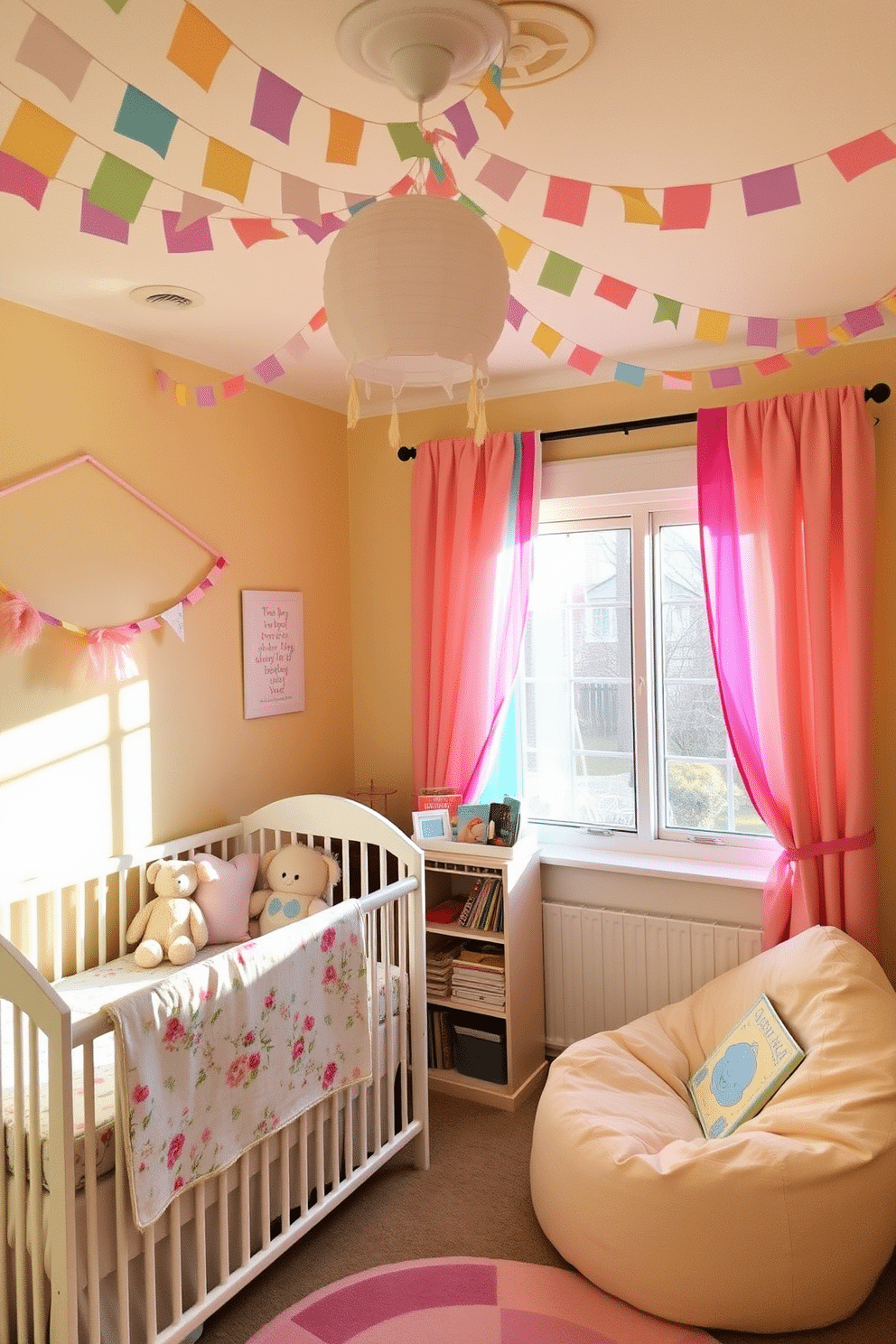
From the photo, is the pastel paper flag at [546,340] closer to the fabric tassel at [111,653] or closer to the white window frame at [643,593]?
the white window frame at [643,593]

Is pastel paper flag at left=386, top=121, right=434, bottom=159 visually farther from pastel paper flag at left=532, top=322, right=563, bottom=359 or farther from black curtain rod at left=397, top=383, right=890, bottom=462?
black curtain rod at left=397, top=383, right=890, bottom=462

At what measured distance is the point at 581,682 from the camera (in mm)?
3570

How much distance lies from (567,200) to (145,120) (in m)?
0.79

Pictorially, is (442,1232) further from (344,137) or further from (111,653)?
(344,137)

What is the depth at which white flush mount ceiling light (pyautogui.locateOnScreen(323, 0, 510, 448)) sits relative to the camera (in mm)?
1348

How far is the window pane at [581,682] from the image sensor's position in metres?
3.49

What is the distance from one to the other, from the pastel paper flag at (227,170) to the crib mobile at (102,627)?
114 centimetres

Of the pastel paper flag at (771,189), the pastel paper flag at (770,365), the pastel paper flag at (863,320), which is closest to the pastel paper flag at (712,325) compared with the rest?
the pastel paper flag at (770,365)

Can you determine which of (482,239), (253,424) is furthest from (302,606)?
(482,239)

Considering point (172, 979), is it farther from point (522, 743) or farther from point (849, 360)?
point (849, 360)

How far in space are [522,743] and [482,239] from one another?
2471 millimetres

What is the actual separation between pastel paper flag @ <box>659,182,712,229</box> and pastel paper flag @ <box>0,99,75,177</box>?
1099 mm

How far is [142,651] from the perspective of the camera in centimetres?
300

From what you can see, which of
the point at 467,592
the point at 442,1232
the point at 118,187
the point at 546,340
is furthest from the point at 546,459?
the point at 442,1232
